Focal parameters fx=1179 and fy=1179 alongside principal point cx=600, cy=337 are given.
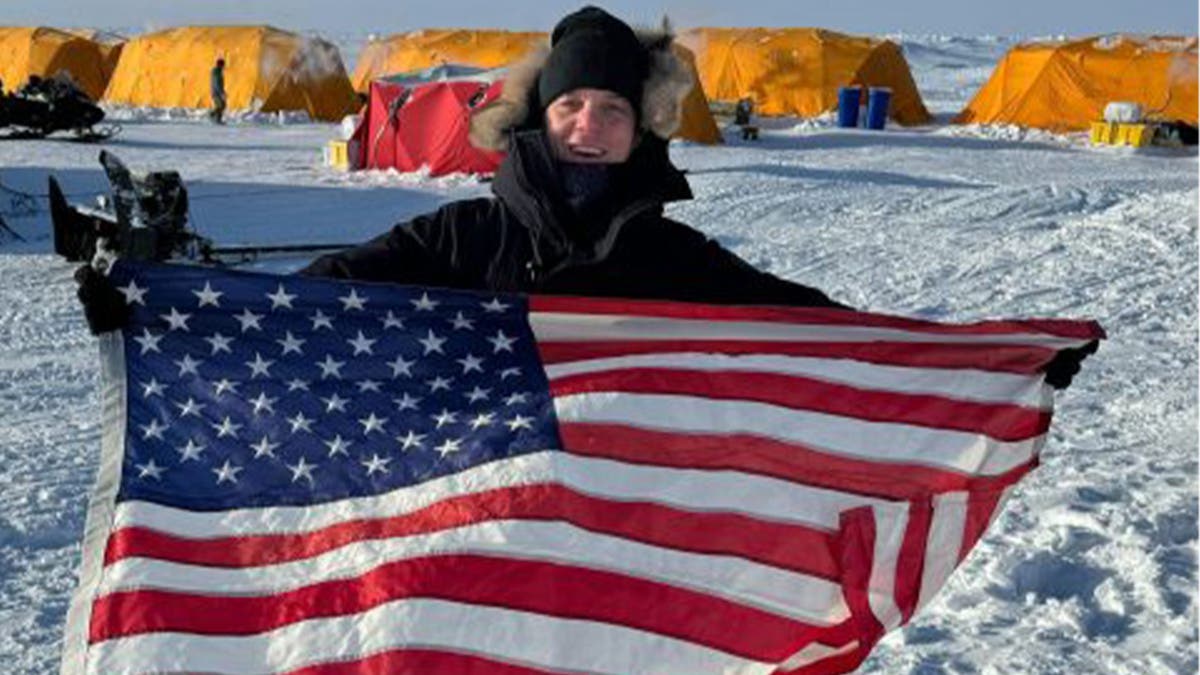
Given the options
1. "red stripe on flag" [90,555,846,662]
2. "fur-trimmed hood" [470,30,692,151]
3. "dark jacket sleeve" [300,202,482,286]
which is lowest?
"red stripe on flag" [90,555,846,662]

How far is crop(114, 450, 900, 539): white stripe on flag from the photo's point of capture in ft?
8.89

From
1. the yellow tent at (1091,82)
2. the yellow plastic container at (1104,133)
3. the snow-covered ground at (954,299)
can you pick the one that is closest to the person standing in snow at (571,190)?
the snow-covered ground at (954,299)

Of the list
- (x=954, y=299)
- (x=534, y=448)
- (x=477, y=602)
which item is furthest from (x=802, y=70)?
(x=477, y=602)

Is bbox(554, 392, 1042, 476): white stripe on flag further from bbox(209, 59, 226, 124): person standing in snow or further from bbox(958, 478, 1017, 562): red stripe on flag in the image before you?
bbox(209, 59, 226, 124): person standing in snow

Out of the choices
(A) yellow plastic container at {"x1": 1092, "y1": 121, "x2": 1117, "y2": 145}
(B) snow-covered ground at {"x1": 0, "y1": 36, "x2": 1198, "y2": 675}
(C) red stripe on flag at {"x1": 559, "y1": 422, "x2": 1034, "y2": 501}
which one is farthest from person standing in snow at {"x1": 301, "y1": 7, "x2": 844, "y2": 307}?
(A) yellow plastic container at {"x1": 1092, "y1": 121, "x2": 1117, "y2": 145}

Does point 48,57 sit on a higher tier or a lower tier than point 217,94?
higher

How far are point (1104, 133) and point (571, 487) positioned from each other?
2573cm

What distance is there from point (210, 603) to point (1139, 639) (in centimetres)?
330

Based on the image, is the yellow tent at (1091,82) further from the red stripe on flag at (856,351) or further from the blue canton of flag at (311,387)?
the blue canton of flag at (311,387)

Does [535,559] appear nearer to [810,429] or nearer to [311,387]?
[311,387]

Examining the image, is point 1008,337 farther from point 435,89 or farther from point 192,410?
point 435,89

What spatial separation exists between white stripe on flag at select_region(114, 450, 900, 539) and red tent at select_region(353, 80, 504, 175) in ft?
51.4

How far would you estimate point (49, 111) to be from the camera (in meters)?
23.5

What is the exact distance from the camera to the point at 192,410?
276cm
